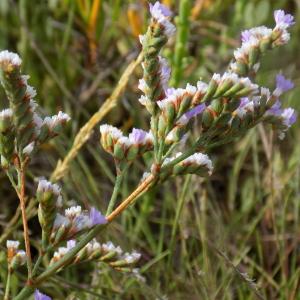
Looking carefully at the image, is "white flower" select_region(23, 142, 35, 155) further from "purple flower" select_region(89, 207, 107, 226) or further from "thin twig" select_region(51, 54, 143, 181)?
"thin twig" select_region(51, 54, 143, 181)

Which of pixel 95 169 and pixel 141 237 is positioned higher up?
pixel 95 169

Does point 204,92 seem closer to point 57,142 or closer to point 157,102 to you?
point 157,102

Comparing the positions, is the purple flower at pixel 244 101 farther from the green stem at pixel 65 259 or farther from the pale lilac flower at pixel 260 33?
the green stem at pixel 65 259

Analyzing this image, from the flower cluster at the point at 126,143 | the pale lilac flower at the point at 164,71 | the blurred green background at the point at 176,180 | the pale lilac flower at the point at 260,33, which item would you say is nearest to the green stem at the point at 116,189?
the flower cluster at the point at 126,143

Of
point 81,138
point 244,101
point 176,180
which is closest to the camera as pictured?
point 244,101

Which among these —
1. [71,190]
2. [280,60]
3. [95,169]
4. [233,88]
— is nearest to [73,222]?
[233,88]

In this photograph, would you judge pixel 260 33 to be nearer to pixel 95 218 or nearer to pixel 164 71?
pixel 164 71

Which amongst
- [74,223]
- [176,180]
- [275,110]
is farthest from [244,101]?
[176,180]

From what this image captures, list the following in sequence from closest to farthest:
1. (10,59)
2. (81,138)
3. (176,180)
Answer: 1. (10,59)
2. (81,138)
3. (176,180)
